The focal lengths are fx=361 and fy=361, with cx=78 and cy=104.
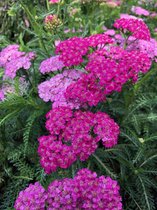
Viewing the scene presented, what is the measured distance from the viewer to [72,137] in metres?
1.87

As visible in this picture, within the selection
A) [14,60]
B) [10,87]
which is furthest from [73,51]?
[10,87]

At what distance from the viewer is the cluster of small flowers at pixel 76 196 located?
1.64m

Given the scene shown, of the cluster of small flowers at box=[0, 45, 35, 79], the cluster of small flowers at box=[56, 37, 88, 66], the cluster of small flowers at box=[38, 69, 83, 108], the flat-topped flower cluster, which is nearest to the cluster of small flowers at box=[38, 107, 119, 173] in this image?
the flat-topped flower cluster

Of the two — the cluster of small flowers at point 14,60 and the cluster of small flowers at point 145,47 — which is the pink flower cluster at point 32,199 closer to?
the cluster of small flowers at point 14,60

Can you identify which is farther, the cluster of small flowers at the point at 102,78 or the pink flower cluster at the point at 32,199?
the cluster of small flowers at the point at 102,78

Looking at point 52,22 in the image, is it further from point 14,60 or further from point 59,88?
point 59,88

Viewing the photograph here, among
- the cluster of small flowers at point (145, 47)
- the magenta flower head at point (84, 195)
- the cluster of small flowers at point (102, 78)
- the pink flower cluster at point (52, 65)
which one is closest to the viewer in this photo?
the magenta flower head at point (84, 195)

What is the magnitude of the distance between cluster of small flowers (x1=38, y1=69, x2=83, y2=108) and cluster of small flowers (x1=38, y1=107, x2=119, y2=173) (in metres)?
0.10

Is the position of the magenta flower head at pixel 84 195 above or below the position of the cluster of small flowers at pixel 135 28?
below

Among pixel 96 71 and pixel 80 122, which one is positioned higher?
pixel 96 71

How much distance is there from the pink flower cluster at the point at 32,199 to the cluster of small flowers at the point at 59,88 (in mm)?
541

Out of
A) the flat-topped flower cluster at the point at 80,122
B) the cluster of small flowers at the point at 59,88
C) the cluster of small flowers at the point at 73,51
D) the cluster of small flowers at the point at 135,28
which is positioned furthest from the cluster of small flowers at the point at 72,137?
the cluster of small flowers at the point at 135,28

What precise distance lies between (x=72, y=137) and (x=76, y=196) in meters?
0.34

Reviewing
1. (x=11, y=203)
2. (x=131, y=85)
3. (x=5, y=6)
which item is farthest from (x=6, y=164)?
(x=5, y=6)
